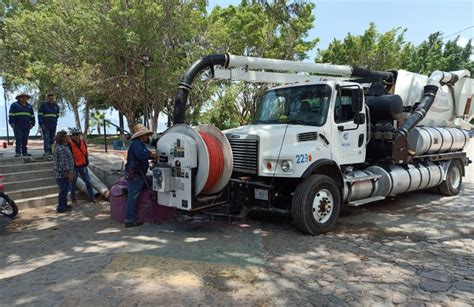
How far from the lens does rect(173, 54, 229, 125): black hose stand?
7.25 meters

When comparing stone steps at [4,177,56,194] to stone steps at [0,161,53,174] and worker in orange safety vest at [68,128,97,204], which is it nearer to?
stone steps at [0,161,53,174]

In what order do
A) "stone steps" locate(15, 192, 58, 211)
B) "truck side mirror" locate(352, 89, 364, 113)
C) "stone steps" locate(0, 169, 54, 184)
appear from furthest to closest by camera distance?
"stone steps" locate(0, 169, 54, 184) → "stone steps" locate(15, 192, 58, 211) → "truck side mirror" locate(352, 89, 364, 113)

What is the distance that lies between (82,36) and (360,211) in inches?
615

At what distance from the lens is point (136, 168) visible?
677 cm

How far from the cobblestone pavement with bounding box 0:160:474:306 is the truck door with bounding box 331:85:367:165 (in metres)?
1.33

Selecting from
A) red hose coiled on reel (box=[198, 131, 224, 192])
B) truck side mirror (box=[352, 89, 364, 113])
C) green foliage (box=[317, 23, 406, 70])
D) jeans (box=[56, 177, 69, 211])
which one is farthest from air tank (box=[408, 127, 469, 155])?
green foliage (box=[317, 23, 406, 70])

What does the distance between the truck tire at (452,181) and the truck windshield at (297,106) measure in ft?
16.8

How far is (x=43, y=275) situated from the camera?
4.55m

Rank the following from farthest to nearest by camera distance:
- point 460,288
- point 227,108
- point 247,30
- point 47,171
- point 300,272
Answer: point 227,108
point 247,30
point 47,171
point 300,272
point 460,288

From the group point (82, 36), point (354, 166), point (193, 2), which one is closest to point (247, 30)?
point (193, 2)

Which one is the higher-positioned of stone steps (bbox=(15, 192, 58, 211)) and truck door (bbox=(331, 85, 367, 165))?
truck door (bbox=(331, 85, 367, 165))

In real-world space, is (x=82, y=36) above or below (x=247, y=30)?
below

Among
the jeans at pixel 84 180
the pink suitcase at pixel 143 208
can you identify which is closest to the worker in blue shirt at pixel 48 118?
the jeans at pixel 84 180

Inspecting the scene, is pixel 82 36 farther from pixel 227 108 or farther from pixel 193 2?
pixel 227 108
